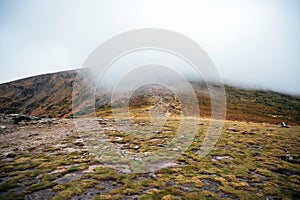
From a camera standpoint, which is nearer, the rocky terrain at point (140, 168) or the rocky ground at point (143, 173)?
the rocky ground at point (143, 173)

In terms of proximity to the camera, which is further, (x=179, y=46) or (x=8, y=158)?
(x=179, y=46)

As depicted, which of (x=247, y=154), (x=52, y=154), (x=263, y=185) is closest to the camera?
(x=263, y=185)

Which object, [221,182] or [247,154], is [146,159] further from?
[247,154]

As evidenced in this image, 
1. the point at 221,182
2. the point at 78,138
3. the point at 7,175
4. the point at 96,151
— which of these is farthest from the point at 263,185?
the point at 78,138

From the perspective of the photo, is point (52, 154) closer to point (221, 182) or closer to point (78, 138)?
point (78, 138)

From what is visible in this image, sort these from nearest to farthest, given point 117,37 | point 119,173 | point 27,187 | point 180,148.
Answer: point 27,187 → point 119,173 → point 180,148 → point 117,37

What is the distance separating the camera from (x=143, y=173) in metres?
14.1

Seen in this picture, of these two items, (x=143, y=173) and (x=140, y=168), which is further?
(x=140, y=168)

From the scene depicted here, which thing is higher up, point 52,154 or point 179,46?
point 179,46

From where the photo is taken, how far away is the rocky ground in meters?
11.3

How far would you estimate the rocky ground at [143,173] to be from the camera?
11.3 metres

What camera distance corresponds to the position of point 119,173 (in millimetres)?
13992

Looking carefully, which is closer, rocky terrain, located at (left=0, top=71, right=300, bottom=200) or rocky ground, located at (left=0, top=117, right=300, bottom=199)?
rocky ground, located at (left=0, top=117, right=300, bottom=199)

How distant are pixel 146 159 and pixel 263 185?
361 inches
